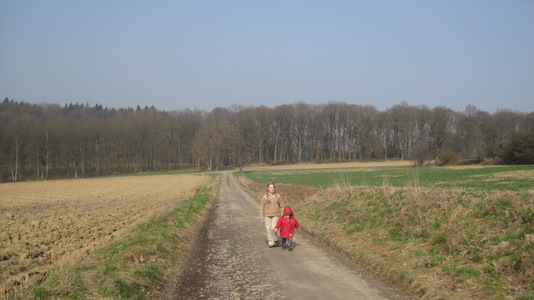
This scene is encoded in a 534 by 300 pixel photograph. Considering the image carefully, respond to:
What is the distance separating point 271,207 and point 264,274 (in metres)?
3.25

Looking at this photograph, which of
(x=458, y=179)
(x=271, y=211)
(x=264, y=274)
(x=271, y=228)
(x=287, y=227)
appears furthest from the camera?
(x=458, y=179)

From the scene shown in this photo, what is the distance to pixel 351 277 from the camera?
7414 millimetres

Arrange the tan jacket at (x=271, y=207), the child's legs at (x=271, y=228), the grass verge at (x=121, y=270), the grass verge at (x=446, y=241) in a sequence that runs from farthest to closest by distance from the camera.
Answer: the tan jacket at (x=271, y=207)
the child's legs at (x=271, y=228)
the grass verge at (x=446, y=241)
the grass verge at (x=121, y=270)

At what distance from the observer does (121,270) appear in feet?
23.2

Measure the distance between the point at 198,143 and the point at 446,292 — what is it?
8554 cm

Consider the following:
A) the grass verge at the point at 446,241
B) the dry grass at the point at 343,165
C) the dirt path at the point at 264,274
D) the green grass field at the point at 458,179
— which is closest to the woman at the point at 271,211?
the dirt path at the point at 264,274

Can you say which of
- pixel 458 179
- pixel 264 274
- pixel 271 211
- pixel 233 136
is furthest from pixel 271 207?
pixel 233 136

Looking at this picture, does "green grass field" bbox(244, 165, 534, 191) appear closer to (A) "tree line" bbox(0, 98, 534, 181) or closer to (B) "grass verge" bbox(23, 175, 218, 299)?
(B) "grass verge" bbox(23, 175, 218, 299)

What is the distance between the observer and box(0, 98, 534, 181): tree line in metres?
79.0

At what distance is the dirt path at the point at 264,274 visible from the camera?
6.35 meters

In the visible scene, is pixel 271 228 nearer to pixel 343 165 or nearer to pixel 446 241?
pixel 446 241

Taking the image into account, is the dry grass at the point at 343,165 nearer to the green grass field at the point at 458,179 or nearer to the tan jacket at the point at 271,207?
the green grass field at the point at 458,179

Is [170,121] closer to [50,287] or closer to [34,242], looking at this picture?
[34,242]

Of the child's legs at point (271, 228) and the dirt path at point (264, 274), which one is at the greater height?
the child's legs at point (271, 228)
